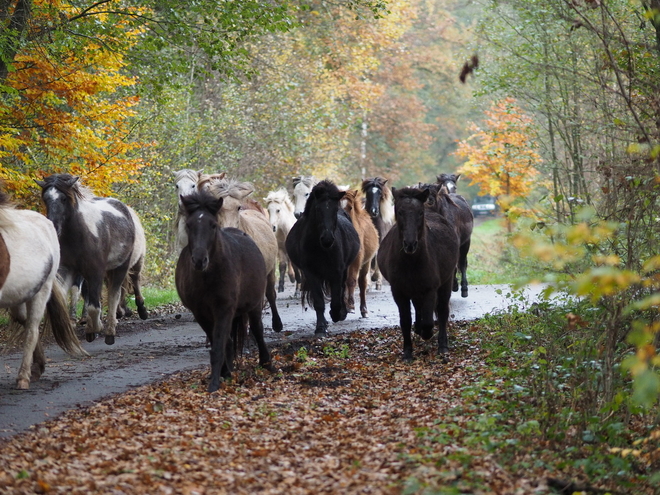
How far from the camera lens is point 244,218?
1355 cm

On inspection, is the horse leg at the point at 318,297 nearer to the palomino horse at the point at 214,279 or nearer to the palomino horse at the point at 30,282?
the palomino horse at the point at 214,279

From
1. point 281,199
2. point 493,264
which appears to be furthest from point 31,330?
point 493,264

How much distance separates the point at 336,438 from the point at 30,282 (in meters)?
4.13

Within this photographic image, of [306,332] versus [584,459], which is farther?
[306,332]

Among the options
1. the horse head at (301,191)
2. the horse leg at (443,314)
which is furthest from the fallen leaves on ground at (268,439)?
the horse head at (301,191)

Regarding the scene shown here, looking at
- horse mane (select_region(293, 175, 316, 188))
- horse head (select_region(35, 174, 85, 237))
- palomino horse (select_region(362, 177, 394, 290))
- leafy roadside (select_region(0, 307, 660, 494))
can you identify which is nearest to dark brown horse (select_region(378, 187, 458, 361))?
leafy roadside (select_region(0, 307, 660, 494))

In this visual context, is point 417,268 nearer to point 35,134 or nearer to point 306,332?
point 306,332

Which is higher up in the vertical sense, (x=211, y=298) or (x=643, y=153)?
(x=643, y=153)

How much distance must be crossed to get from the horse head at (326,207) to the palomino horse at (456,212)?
55.3 inches

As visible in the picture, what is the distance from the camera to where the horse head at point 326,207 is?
1340cm

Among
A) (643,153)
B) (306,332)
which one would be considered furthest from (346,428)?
(306,332)

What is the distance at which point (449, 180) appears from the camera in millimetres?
20547

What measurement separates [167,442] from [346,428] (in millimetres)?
1560

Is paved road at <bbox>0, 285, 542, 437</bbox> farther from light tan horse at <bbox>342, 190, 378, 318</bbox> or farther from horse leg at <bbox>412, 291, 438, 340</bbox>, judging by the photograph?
horse leg at <bbox>412, 291, 438, 340</bbox>
